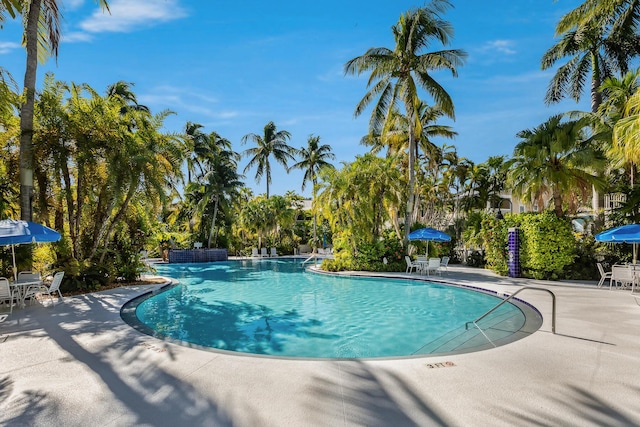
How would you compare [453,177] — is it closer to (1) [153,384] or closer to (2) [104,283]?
(2) [104,283]

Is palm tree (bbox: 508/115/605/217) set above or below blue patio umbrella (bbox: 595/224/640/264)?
above

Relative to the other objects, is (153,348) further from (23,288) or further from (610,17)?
(610,17)

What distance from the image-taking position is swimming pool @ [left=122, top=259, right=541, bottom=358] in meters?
6.42

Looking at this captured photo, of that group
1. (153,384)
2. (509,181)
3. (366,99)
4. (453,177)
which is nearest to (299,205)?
(453,177)

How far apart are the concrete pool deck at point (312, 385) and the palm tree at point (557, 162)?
909 centimetres

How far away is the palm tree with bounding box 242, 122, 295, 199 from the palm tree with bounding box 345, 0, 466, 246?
1842 centimetres

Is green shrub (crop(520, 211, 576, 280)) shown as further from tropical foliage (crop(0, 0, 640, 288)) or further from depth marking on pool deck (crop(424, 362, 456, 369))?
depth marking on pool deck (crop(424, 362, 456, 369))

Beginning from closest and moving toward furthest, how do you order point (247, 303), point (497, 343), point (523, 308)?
point (497, 343)
point (523, 308)
point (247, 303)

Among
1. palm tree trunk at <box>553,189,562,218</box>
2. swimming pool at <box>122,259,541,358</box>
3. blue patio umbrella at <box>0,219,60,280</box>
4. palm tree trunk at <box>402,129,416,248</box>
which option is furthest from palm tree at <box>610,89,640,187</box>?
blue patio umbrella at <box>0,219,60,280</box>

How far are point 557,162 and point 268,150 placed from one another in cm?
2717

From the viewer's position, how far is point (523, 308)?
27.5 ft

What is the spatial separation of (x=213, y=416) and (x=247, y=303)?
7516mm

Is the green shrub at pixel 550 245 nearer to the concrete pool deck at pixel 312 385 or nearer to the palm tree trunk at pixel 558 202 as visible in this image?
the palm tree trunk at pixel 558 202

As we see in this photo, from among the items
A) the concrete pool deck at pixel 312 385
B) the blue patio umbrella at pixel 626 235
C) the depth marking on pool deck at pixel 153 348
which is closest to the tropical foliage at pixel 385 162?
the blue patio umbrella at pixel 626 235
